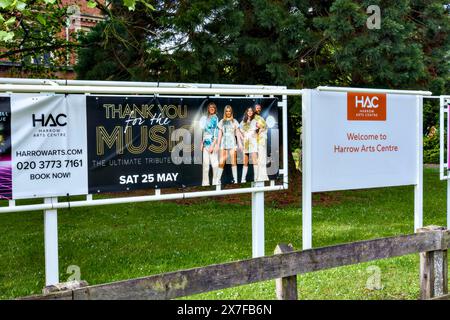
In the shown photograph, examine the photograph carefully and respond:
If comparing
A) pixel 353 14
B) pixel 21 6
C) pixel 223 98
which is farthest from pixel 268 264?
pixel 353 14

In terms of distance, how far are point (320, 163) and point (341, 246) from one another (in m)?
2.29

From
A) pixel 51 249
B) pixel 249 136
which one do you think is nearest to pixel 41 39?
pixel 249 136

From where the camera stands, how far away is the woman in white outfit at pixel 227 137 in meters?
5.90

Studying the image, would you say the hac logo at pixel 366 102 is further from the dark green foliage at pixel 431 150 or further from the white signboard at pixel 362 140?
the dark green foliage at pixel 431 150

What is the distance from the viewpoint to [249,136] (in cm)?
605

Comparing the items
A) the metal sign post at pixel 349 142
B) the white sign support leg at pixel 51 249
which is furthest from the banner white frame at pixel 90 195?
the metal sign post at pixel 349 142

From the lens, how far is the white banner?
4820 mm

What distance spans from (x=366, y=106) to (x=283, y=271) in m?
3.45

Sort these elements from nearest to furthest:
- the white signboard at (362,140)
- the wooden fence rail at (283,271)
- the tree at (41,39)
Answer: the wooden fence rail at (283,271) → the white signboard at (362,140) → the tree at (41,39)

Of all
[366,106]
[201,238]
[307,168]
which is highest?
[366,106]

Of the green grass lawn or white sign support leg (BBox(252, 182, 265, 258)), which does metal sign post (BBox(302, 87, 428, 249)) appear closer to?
white sign support leg (BBox(252, 182, 265, 258))

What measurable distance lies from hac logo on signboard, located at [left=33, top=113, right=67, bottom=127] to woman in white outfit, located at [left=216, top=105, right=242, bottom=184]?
1.61 m

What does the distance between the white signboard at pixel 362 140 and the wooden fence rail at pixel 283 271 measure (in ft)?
6.19

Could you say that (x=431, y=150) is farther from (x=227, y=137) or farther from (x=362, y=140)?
(x=227, y=137)
